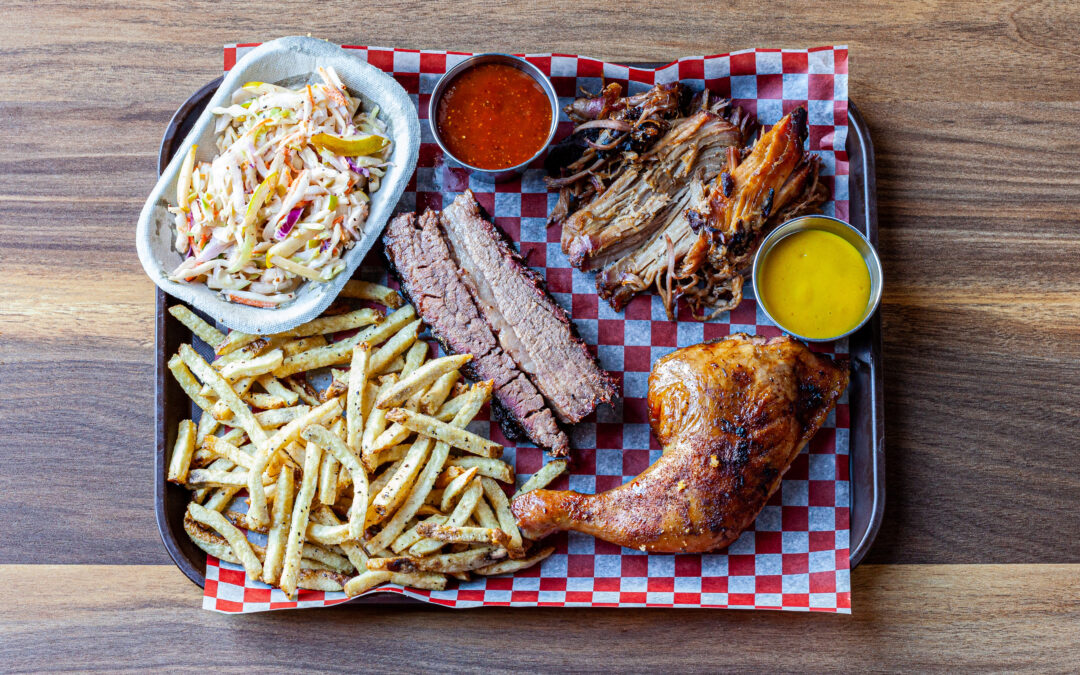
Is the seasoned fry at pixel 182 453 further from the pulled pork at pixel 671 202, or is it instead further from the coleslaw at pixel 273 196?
the pulled pork at pixel 671 202

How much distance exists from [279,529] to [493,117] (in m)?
2.46

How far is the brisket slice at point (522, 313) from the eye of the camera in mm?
4316

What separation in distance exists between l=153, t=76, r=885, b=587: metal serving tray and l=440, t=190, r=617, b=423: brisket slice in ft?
4.56

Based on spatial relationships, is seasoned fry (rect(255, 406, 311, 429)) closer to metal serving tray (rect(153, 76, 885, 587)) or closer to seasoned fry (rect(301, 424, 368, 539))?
seasoned fry (rect(301, 424, 368, 539))

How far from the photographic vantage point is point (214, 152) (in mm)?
4238

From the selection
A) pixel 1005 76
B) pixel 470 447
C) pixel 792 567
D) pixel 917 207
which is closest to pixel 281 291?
pixel 470 447

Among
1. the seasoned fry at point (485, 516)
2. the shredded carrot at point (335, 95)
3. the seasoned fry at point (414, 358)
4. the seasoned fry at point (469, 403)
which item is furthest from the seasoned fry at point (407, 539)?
the shredded carrot at point (335, 95)

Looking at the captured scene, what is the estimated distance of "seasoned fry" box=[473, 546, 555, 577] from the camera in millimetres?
4180

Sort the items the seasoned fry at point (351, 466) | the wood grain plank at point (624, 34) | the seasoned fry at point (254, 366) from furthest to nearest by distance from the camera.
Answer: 1. the wood grain plank at point (624, 34)
2. the seasoned fry at point (254, 366)
3. the seasoned fry at point (351, 466)

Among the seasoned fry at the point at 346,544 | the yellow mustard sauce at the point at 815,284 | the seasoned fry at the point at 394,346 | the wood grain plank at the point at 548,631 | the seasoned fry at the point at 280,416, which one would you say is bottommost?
the wood grain plank at the point at 548,631

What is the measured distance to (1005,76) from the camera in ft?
15.3

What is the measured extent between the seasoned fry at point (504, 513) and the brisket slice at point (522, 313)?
20.7 inches

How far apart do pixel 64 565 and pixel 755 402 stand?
392cm

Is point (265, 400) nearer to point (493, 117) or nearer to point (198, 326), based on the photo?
point (198, 326)
